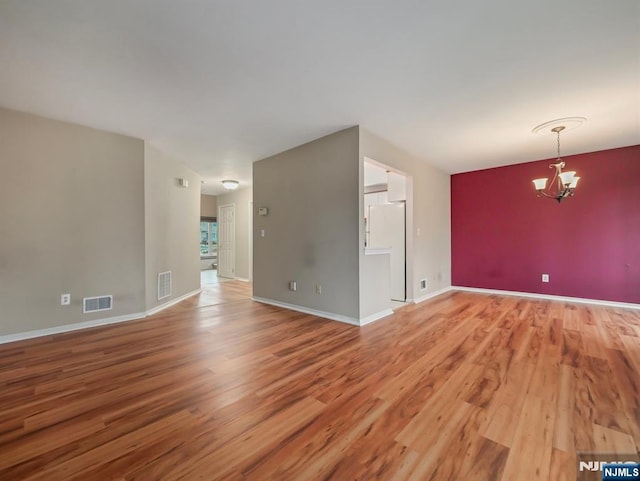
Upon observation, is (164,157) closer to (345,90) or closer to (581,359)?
(345,90)

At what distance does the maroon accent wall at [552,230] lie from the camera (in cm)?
418

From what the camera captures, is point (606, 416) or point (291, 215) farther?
point (291, 215)

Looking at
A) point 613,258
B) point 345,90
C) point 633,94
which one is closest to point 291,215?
point 345,90

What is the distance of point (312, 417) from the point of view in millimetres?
1588

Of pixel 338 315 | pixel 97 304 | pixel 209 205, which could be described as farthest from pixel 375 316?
pixel 209 205

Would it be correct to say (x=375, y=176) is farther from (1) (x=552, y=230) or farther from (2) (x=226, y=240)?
(2) (x=226, y=240)

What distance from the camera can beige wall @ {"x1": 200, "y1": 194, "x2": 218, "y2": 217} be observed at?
26.7 feet

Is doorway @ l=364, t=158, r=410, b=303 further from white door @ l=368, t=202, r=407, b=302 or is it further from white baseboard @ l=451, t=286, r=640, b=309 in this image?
white baseboard @ l=451, t=286, r=640, b=309

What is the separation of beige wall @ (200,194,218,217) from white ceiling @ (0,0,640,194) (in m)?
4.73

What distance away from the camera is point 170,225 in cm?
450

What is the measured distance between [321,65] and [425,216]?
354 centimetres

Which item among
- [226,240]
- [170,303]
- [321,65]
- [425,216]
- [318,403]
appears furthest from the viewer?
[226,240]

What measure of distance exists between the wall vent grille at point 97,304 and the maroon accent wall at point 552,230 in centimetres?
622

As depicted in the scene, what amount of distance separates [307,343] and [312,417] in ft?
3.80
